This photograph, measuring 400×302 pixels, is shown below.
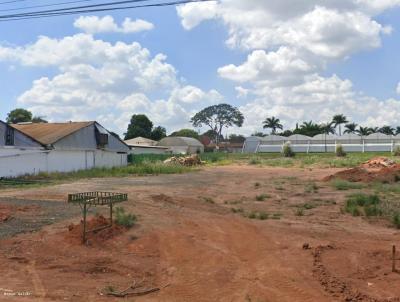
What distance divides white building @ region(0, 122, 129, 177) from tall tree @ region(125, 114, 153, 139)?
52.1m

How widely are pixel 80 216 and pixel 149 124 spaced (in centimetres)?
9203

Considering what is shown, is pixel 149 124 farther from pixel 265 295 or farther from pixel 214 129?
pixel 265 295

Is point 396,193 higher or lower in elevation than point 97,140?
lower

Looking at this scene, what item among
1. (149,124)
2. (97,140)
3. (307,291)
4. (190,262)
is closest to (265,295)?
(307,291)

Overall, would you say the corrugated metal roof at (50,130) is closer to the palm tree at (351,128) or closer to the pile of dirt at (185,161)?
the pile of dirt at (185,161)

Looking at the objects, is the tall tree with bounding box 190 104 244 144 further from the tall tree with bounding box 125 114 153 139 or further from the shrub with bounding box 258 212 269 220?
the shrub with bounding box 258 212 269 220

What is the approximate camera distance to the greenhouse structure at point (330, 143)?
8706 centimetres

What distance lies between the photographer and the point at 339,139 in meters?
93.2

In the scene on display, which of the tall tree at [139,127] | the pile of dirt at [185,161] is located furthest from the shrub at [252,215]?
the tall tree at [139,127]

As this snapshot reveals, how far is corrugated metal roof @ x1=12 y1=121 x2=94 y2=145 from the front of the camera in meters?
38.7

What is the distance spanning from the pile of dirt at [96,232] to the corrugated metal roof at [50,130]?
89.7ft

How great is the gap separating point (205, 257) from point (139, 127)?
95.3 metres

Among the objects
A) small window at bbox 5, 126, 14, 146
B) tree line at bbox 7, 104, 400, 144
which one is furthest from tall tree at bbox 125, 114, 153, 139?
small window at bbox 5, 126, 14, 146

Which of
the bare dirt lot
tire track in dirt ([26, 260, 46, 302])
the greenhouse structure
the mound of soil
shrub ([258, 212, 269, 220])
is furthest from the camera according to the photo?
the greenhouse structure
